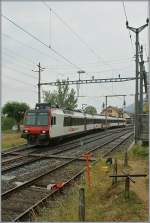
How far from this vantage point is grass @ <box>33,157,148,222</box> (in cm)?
744

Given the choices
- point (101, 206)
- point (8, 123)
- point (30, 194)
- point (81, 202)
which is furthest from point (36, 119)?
point (8, 123)

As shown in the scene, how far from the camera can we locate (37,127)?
2194 centimetres

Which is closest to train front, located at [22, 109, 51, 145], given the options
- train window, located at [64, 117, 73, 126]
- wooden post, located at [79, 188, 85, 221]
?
train window, located at [64, 117, 73, 126]

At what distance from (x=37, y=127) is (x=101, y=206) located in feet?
45.9

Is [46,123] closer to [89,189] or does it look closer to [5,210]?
[89,189]

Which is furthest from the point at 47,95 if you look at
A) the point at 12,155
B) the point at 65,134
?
the point at 12,155

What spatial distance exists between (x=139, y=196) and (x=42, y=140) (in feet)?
45.9

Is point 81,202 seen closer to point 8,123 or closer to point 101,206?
point 101,206

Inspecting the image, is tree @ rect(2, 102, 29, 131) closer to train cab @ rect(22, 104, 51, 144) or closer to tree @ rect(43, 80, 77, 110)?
tree @ rect(43, 80, 77, 110)

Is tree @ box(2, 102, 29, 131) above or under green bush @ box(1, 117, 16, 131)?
above

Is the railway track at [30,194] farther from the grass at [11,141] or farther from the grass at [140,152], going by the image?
the grass at [11,141]

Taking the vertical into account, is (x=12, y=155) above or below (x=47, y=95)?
below

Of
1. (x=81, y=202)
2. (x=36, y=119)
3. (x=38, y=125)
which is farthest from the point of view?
(x=36, y=119)

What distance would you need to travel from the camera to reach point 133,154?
1756cm
